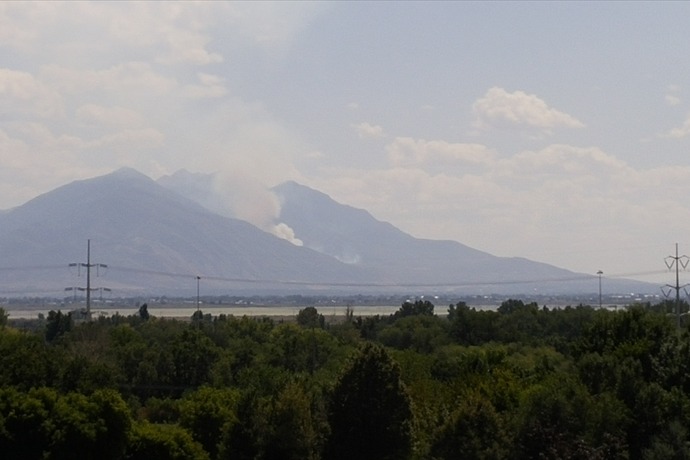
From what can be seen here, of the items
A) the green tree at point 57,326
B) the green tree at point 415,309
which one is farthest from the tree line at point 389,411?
the green tree at point 415,309

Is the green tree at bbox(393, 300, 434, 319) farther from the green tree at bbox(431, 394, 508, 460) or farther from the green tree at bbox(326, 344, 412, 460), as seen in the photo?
the green tree at bbox(431, 394, 508, 460)

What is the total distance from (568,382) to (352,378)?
337 inches

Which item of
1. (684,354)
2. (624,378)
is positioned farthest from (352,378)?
(684,354)

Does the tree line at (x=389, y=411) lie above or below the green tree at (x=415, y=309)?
below

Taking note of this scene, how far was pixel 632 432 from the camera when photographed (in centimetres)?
4669

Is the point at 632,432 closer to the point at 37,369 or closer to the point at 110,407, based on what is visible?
the point at 110,407

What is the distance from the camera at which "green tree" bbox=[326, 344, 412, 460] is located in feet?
154

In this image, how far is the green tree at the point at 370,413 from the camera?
4688 centimetres

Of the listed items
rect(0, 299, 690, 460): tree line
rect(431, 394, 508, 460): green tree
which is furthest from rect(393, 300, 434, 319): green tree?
rect(431, 394, 508, 460): green tree

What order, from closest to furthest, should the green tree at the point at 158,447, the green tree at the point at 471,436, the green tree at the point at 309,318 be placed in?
1. the green tree at the point at 471,436
2. the green tree at the point at 158,447
3. the green tree at the point at 309,318

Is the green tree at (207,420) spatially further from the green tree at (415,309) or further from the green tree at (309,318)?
the green tree at (415,309)

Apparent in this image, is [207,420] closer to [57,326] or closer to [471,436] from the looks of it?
[471,436]

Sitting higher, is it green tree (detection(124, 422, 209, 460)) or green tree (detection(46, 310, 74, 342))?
Answer: green tree (detection(46, 310, 74, 342))


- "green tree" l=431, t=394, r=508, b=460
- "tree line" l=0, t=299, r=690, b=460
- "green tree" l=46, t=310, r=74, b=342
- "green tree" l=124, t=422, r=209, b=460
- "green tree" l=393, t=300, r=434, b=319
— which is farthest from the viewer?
"green tree" l=393, t=300, r=434, b=319
